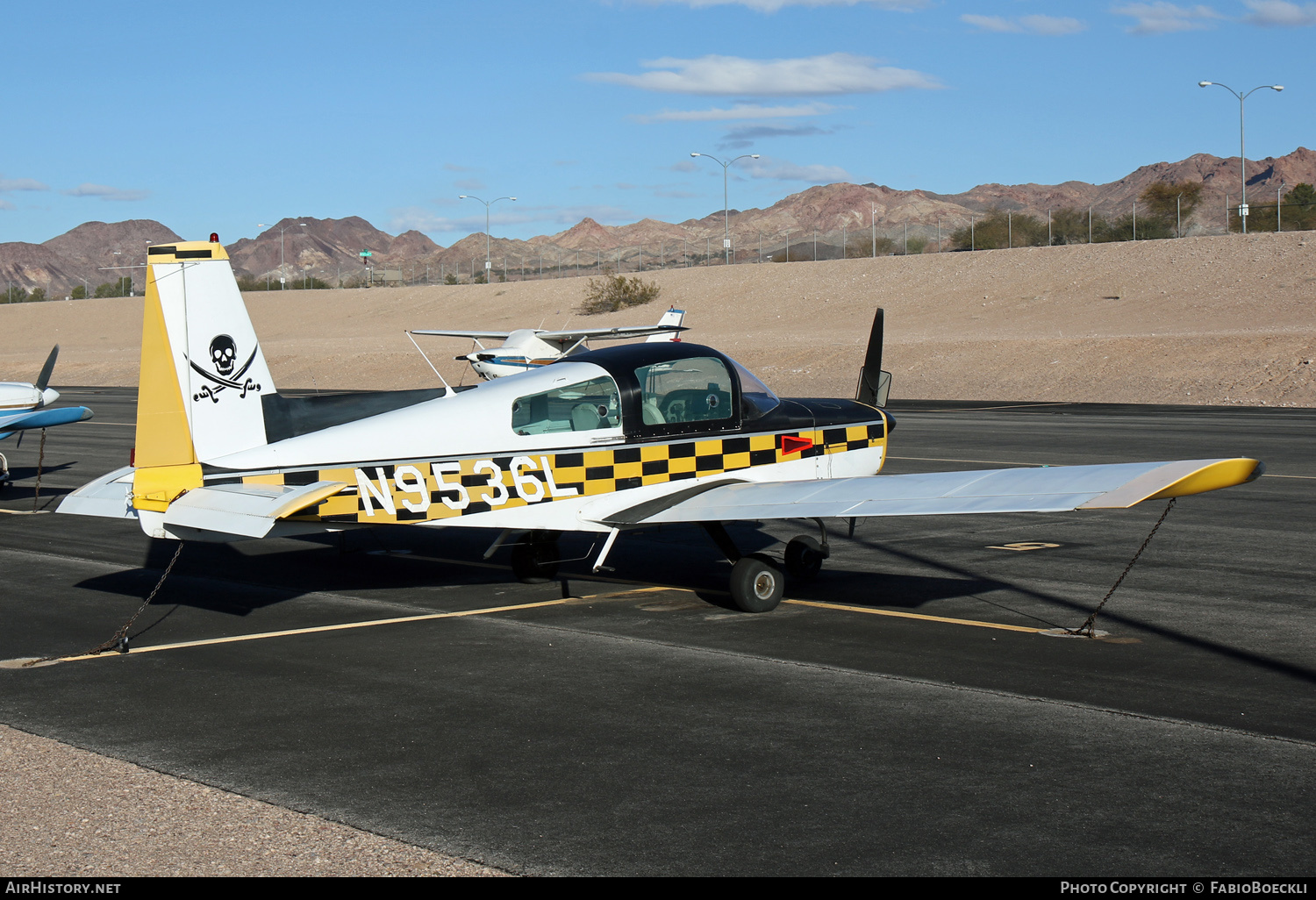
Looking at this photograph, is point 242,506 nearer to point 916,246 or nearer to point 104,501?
point 104,501

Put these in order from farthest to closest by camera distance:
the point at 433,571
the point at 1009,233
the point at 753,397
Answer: the point at 1009,233 < the point at 433,571 < the point at 753,397

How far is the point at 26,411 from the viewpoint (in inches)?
712

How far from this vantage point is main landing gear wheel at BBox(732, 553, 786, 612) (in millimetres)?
9773

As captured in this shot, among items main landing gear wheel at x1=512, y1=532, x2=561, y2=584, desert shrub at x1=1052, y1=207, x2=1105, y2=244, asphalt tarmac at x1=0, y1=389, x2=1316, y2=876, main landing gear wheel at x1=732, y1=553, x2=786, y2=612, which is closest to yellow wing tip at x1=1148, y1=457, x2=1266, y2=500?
asphalt tarmac at x1=0, y1=389, x2=1316, y2=876

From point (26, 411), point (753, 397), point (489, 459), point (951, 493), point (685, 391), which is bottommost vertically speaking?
point (951, 493)

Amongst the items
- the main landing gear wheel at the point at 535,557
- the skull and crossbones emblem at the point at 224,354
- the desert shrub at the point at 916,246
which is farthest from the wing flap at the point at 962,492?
the desert shrub at the point at 916,246

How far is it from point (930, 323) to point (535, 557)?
2264 inches

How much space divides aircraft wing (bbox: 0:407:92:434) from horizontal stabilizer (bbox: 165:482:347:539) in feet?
34.1

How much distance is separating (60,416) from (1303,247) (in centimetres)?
6242

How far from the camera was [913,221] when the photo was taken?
596 ft

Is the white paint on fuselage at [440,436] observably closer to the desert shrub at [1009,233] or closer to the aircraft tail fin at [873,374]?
the aircraft tail fin at [873,374]

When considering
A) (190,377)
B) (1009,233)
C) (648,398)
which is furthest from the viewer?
(1009,233)

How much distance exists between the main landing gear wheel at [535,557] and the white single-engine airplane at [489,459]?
5.19 ft

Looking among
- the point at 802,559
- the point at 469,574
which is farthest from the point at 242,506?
the point at 802,559
